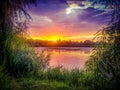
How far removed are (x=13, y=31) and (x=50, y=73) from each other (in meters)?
2.21

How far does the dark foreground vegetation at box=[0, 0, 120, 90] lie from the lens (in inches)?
375

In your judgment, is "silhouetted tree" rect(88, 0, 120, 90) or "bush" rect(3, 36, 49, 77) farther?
"bush" rect(3, 36, 49, 77)

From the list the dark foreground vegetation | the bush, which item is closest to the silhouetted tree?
the dark foreground vegetation

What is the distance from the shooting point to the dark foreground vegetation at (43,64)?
31.2ft

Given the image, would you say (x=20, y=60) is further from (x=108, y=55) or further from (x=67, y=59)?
(x=67, y=59)

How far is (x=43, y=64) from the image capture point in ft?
44.3

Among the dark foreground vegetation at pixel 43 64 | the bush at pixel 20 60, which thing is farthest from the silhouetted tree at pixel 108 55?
the bush at pixel 20 60

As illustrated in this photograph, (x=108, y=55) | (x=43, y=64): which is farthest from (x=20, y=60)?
(x=108, y=55)

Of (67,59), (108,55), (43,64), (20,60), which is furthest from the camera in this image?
(67,59)

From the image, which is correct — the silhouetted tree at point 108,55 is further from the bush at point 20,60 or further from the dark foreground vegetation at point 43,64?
the bush at point 20,60

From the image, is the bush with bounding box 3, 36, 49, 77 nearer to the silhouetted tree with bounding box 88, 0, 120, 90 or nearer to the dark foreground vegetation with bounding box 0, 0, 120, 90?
the dark foreground vegetation with bounding box 0, 0, 120, 90

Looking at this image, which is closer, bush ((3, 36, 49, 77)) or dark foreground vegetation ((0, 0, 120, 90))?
dark foreground vegetation ((0, 0, 120, 90))

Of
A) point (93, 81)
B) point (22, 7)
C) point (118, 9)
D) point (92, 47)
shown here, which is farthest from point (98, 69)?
point (22, 7)

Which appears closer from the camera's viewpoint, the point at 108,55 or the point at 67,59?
the point at 108,55
